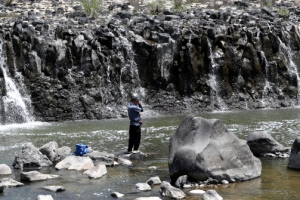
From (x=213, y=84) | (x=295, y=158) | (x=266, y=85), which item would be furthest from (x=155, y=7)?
(x=295, y=158)

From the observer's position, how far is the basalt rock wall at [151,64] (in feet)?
95.3

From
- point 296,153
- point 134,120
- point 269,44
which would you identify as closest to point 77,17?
point 269,44

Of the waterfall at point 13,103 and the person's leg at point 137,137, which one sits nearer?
the person's leg at point 137,137

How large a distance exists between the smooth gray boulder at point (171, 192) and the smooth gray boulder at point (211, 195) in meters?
0.58

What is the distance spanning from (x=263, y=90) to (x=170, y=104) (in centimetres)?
540

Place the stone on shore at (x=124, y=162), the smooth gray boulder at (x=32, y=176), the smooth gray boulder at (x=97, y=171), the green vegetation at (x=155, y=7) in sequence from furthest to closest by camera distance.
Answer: the green vegetation at (x=155, y=7) < the stone on shore at (x=124, y=162) < the smooth gray boulder at (x=97, y=171) < the smooth gray boulder at (x=32, y=176)

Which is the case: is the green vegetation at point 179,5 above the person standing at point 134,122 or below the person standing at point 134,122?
above

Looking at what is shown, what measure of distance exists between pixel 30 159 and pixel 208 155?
515 centimetres

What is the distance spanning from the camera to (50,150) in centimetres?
1648

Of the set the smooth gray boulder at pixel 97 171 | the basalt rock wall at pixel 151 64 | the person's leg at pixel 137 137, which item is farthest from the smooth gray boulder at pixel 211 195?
the basalt rock wall at pixel 151 64

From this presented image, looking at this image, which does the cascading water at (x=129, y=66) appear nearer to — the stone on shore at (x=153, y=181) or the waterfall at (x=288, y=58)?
the waterfall at (x=288, y=58)

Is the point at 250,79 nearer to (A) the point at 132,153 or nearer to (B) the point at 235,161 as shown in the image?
(A) the point at 132,153

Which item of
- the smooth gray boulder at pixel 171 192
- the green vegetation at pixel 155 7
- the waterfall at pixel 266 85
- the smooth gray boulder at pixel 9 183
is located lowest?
the waterfall at pixel 266 85

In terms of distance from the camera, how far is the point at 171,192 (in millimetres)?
11930
